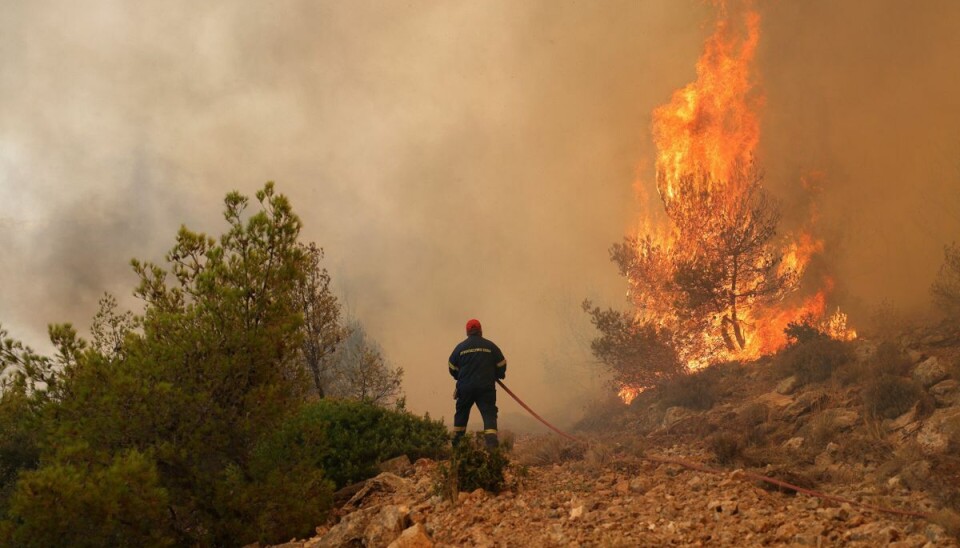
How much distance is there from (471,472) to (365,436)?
3.58 m

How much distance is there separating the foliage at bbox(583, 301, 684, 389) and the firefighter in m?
15.1

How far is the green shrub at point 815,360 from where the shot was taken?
15.7 meters

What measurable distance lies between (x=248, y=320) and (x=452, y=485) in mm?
3493

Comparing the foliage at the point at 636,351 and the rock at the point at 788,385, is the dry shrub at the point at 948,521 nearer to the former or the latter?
the rock at the point at 788,385

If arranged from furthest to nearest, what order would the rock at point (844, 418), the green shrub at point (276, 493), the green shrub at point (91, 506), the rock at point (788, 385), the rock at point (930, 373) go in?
the rock at point (788, 385) < the rock at point (930, 373) < the rock at point (844, 418) < the green shrub at point (276, 493) < the green shrub at point (91, 506)

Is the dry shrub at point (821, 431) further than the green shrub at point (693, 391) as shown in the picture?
No

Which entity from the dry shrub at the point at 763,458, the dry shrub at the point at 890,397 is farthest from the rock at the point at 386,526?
the dry shrub at the point at 890,397

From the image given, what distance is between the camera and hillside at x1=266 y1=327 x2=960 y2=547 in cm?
569

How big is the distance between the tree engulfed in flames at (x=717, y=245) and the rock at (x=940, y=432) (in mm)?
12695

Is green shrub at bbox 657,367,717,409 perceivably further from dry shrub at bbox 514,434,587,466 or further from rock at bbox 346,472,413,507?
rock at bbox 346,472,413,507

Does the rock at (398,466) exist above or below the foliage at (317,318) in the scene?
below

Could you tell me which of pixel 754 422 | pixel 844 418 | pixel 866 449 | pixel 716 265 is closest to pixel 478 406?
pixel 866 449

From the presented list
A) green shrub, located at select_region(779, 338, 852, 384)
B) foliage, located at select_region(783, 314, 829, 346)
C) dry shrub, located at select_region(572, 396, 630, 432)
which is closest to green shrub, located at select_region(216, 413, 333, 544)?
green shrub, located at select_region(779, 338, 852, 384)

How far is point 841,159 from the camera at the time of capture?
37.3 m
